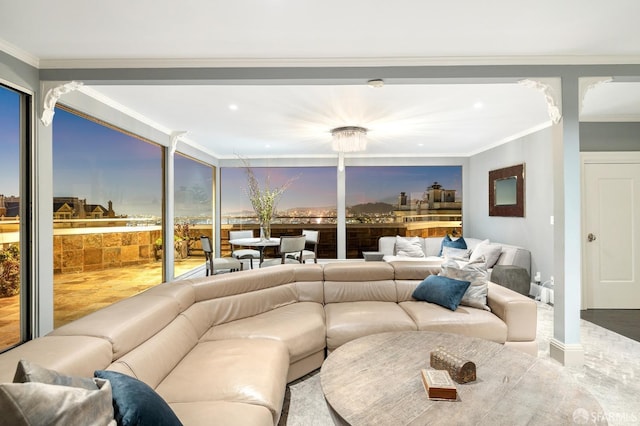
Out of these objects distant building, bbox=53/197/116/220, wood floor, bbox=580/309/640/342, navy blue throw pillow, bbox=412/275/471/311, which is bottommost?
wood floor, bbox=580/309/640/342

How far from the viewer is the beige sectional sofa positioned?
58.2 inches

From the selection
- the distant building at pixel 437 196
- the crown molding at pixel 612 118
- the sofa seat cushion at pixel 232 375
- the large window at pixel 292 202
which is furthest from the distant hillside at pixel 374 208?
the sofa seat cushion at pixel 232 375

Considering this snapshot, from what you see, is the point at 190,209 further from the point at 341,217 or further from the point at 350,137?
the point at 350,137

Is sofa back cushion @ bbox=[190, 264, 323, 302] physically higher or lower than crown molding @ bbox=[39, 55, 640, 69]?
lower

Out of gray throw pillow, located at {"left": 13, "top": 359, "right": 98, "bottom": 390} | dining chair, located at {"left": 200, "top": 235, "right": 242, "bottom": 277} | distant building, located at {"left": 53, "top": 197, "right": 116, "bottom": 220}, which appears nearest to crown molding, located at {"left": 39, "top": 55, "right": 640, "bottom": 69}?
distant building, located at {"left": 53, "top": 197, "right": 116, "bottom": 220}

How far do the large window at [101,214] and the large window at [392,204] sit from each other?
13.7 ft

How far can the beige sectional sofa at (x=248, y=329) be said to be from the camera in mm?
1479

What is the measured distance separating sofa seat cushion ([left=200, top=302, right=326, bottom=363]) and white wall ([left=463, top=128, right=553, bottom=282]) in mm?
3671

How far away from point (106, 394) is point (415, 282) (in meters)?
2.79

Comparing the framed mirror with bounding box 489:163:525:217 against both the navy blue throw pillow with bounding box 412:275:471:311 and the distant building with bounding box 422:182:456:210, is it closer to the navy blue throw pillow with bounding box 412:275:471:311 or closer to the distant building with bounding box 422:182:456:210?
the distant building with bounding box 422:182:456:210

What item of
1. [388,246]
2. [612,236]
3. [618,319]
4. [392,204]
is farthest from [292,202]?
Answer: [618,319]

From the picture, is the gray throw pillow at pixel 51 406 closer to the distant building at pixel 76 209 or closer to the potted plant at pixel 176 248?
the distant building at pixel 76 209

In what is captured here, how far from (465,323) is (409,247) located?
140 inches

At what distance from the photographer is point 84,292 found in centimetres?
372
